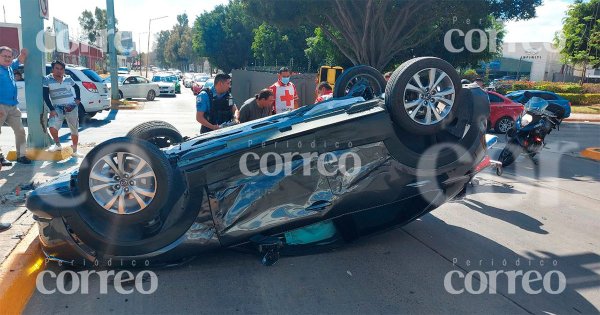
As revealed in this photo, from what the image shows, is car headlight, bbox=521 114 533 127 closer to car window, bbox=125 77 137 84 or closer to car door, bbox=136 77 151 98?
car door, bbox=136 77 151 98

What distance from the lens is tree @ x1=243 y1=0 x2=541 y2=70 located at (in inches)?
742

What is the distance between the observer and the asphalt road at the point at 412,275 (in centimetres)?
336

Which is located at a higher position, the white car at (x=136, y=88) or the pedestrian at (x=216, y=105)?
the pedestrian at (x=216, y=105)

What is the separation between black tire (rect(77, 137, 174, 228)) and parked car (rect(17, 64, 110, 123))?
10.9 meters

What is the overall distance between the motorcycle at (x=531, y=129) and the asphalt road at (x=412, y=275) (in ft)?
8.44

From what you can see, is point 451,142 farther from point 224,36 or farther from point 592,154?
point 224,36

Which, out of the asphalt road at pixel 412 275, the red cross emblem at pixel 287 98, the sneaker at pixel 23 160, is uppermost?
the red cross emblem at pixel 287 98

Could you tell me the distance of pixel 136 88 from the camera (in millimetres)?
24438

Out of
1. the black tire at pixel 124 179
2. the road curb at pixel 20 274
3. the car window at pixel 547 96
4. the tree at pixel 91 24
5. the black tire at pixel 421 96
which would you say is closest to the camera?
the road curb at pixel 20 274

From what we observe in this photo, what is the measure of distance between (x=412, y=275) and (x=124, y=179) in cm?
246

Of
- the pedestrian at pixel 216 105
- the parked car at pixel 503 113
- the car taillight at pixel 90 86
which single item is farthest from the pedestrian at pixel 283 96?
the parked car at pixel 503 113

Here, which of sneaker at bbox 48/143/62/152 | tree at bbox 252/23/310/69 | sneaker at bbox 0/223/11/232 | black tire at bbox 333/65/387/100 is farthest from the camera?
tree at bbox 252/23/310/69

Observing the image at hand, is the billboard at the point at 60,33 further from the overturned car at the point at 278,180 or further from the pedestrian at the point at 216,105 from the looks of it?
the overturned car at the point at 278,180

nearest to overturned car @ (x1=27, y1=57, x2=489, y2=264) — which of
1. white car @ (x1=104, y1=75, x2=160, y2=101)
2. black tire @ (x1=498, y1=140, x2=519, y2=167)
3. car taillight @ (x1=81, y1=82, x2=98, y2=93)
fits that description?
black tire @ (x1=498, y1=140, x2=519, y2=167)
